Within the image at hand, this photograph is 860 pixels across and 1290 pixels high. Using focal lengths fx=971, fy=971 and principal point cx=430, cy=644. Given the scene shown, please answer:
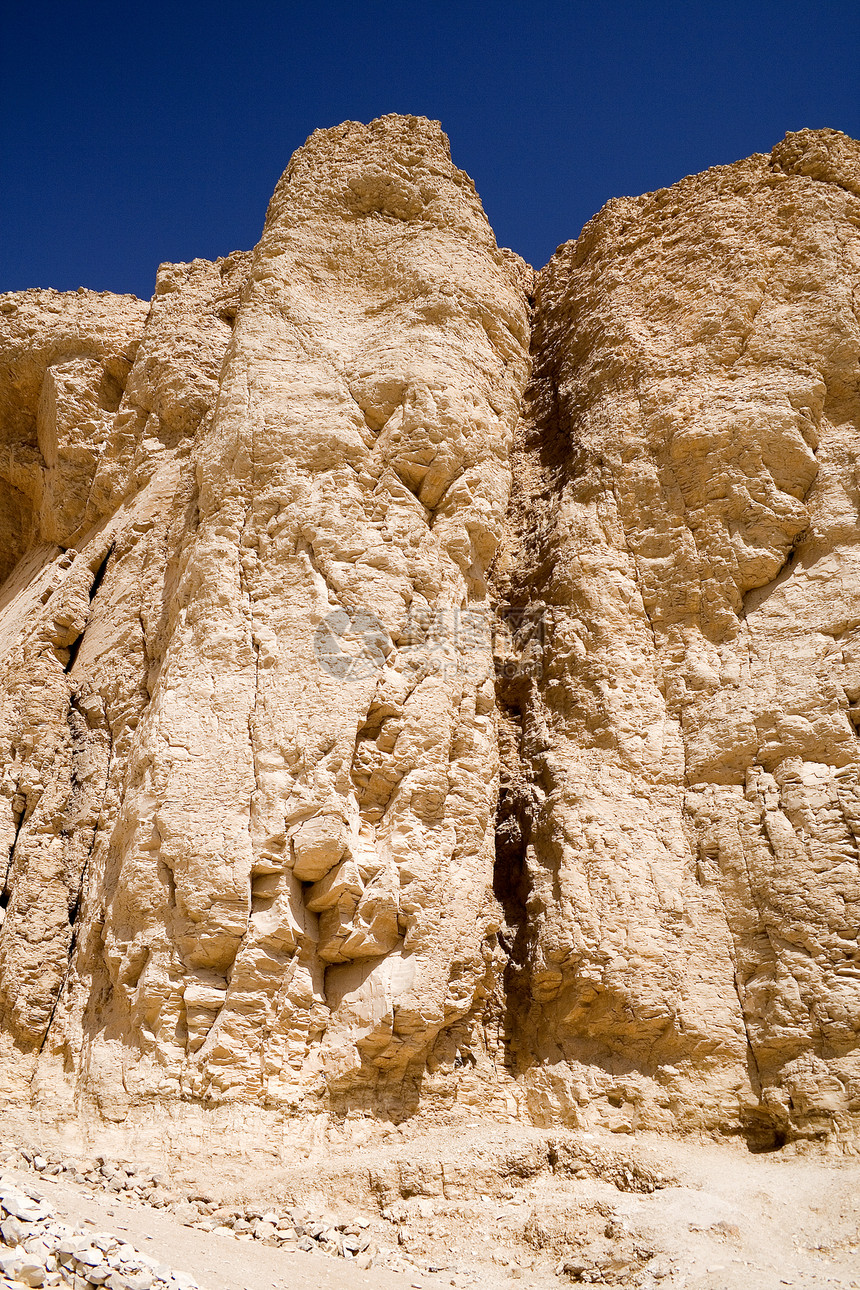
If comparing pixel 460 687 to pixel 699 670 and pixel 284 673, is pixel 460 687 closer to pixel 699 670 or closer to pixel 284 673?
pixel 284 673

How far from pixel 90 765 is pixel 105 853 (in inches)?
41.6

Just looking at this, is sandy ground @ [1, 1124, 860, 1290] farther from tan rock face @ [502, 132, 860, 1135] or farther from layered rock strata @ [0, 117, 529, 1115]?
layered rock strata @ [0, 117, 529, 1115]

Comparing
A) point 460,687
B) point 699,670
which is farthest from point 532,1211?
point 699,670

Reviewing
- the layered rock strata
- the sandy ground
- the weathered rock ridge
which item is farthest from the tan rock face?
the layered rock strata

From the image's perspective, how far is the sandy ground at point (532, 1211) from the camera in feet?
16.7

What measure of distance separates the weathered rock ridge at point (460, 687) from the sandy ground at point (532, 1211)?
34 centimetres

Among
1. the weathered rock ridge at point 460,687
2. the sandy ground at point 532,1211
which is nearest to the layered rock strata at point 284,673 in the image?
the weathered rock ridge at point 460,687

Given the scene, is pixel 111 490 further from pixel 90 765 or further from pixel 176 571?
pixel 90 765

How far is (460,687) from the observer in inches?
312

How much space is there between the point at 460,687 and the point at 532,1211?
3.73 m

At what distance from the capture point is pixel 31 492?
12078mm

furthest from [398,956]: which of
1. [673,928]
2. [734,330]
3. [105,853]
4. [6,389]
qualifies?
[6,389]

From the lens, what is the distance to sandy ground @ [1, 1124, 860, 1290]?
5098 mm

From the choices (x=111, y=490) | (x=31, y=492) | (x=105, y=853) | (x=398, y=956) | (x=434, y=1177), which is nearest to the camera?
(x=434, y=1177)
